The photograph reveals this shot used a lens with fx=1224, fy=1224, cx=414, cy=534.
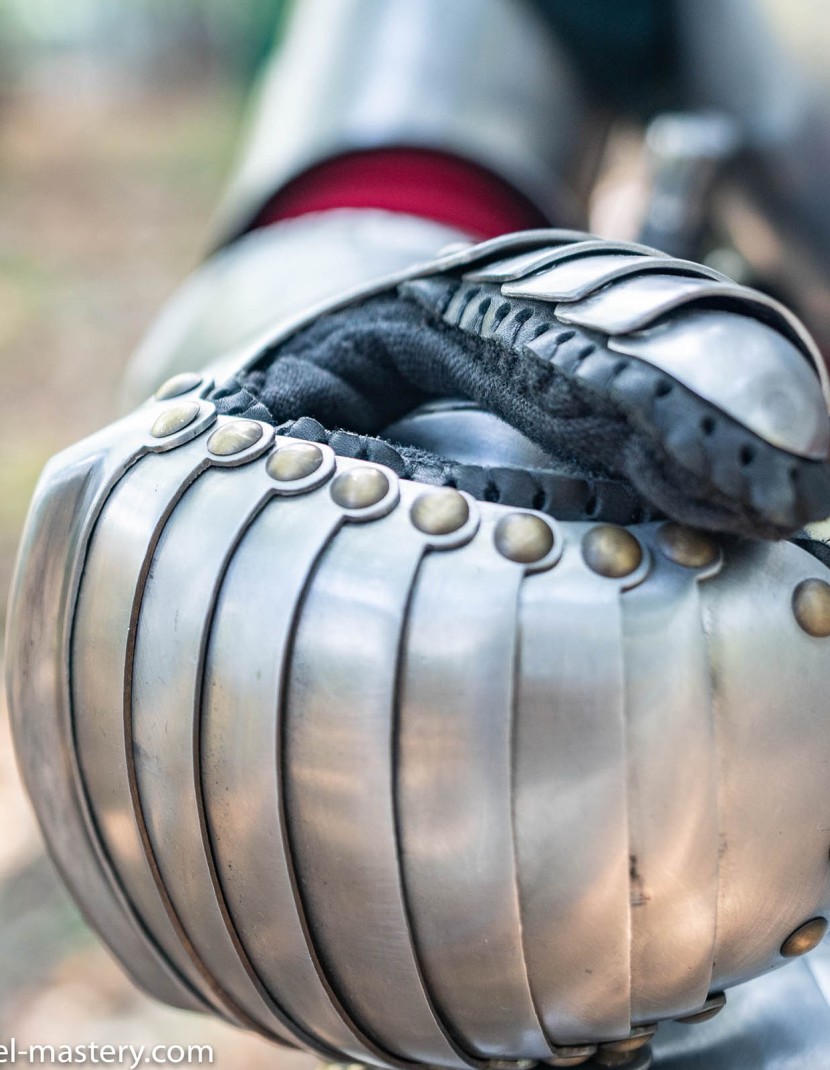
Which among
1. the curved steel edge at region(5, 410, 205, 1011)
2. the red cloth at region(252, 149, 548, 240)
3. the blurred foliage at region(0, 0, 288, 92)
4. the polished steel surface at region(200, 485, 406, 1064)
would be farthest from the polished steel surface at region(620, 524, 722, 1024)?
the blurred foliage at region(0, 0, 288, 92)

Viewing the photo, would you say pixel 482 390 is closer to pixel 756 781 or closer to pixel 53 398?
pixel 756 781

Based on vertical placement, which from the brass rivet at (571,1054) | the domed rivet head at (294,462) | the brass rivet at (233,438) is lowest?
the brass rivet at (571,1054)

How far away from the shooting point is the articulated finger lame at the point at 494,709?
1.33ft

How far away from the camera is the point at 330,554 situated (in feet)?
1.42

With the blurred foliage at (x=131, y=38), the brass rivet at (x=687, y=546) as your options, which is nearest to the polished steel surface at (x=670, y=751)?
the brass rivet at (x=687, y=546)

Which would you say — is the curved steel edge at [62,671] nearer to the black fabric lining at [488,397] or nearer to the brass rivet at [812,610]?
the black fabric lining at [488,397]

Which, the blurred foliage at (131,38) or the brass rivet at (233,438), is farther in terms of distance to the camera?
the blurred foliage at (131,38)

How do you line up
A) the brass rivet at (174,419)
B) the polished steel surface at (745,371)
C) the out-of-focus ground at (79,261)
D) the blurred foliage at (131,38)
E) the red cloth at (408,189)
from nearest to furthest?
the polished steel surface at (745,371), the brass rivet at (174,419), the red cloth at (408,189), the out-of-focus ground at (79,261), the blurred foliage at (131,38)

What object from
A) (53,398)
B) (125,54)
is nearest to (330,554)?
(53,398)

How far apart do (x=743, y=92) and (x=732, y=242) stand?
16 centimetres

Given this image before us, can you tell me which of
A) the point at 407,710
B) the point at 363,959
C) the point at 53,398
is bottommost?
the point at 53,398

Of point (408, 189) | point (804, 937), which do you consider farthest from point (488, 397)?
point (408, 189)

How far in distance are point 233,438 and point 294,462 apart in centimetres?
3

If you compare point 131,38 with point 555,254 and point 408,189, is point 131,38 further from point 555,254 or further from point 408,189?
point 555,254
